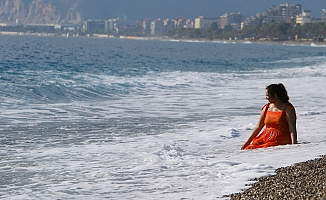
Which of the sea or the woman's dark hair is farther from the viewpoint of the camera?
the woman's dark hair

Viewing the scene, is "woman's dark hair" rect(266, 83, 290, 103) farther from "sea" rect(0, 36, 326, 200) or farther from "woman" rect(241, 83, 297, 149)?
"sea" rect(0, 36, 326, 200)

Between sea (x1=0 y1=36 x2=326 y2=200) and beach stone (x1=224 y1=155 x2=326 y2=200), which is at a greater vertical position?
beach stone (x1=224 y1=155 x2=326 y2=200)

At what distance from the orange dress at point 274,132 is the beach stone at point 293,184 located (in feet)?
4.99

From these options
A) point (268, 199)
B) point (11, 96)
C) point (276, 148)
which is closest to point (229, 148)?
point (276, 148)

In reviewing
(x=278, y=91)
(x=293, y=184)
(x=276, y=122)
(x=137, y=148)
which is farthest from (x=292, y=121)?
(x=293, y=184)

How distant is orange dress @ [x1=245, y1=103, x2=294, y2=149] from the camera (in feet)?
26.9

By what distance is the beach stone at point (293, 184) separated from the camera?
520 cm

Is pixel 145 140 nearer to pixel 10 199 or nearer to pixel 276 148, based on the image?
pixel 276 148

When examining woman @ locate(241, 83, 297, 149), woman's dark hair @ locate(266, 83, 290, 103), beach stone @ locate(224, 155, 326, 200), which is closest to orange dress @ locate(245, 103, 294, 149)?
woman @ locate(241, 83, 297, 149)

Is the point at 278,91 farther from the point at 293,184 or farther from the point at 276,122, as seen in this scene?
the point at 293,184

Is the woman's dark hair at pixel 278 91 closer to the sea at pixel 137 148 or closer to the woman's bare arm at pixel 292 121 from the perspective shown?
the woman's bare arm at pixel 292 121

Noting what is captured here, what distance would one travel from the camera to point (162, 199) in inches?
228

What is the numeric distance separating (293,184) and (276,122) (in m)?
2.65

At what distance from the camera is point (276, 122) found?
323 inches
